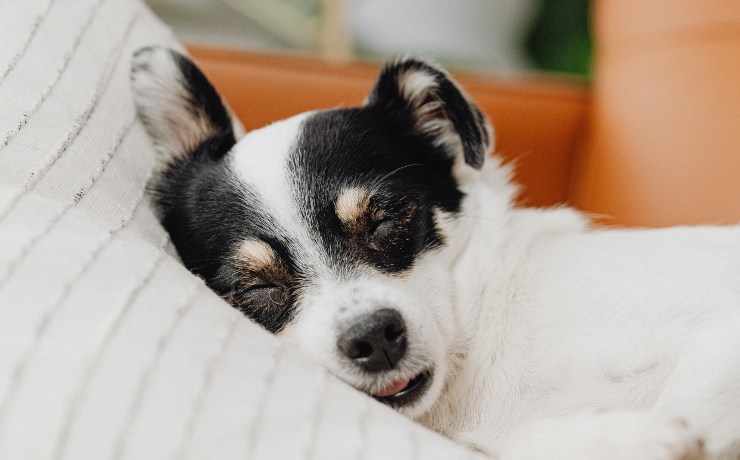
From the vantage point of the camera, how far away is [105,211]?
1.11 metres

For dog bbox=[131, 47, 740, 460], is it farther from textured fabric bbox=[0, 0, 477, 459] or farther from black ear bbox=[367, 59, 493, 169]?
textured fabric bbox=[0, 0, 477, 459]

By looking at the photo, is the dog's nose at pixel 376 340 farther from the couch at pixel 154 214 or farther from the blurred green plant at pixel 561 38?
the blurred green plant at pixel 561 38

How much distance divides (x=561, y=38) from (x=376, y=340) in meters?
3.15

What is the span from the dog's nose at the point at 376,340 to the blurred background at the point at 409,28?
8.94 ft

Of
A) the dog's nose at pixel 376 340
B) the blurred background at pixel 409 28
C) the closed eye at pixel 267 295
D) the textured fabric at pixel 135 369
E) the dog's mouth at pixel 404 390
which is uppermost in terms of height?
the textured fabric at pixel 135 369

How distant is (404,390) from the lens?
45.7 inches

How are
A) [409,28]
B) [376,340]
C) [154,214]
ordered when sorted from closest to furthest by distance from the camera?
[376,340]
[154,214]
[409,28]

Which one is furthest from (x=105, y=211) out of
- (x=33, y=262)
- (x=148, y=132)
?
(x=148, y=132)

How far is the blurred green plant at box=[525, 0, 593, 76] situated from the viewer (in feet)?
12.2

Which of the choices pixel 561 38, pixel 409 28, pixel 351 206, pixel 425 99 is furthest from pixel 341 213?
pixel 561 38

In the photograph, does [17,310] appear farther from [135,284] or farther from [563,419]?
[563,419]

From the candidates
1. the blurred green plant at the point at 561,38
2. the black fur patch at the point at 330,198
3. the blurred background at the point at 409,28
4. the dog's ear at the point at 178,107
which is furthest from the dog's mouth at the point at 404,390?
the blurred green plant at the point at 561,38

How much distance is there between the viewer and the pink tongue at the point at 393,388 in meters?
1.14

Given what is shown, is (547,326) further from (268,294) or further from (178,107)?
(178,107)
